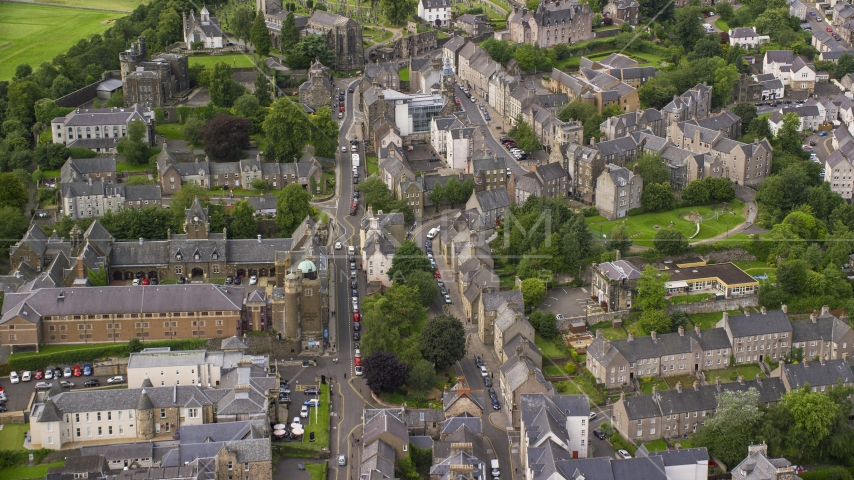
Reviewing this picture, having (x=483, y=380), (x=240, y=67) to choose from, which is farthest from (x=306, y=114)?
(x=483, y=380)

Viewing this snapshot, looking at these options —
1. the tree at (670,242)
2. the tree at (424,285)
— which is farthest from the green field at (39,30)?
the tree at (670,242)

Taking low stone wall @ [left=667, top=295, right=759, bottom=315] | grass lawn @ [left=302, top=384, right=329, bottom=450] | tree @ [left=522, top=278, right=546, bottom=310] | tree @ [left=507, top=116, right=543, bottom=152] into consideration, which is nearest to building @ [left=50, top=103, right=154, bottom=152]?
tree @ [left=507, top=116, right=543, bottom=152]

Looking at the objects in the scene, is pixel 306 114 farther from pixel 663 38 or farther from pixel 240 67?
pixel 663 38

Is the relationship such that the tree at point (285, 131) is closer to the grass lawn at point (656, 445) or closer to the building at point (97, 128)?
the building at point (97, 128)

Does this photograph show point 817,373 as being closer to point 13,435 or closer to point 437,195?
point 437,195

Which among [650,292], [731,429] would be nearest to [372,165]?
[650,292]

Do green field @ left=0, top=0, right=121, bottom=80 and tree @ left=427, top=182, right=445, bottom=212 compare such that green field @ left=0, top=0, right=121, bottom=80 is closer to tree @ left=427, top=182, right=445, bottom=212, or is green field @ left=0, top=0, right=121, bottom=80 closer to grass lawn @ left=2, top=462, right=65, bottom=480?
tree @ left=427, top=182, right=445, bottom=212
